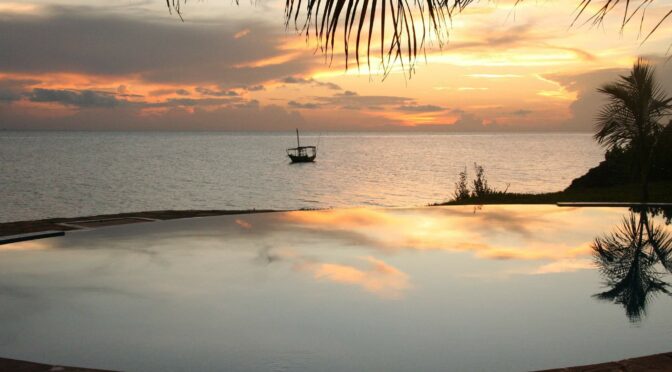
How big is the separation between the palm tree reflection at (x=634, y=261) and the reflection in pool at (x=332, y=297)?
0.10 feet

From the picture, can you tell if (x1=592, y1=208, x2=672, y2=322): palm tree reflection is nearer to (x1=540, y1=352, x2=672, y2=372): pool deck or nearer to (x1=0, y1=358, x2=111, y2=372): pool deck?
(x1=540, y1=352, x2=672, y2=372): pool deck

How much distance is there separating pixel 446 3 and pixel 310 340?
213 centimetres

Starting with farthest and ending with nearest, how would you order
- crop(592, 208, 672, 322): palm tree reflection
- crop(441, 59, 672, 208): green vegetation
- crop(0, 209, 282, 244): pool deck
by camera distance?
crop(441, 59, 672, 208): green vegetation < crop(0, 209, 282, 244): pool deck < crop(592, 208, 672, 322): palm tree reflection

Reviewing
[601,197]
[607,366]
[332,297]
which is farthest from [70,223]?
[601,197]

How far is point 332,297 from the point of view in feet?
15.4

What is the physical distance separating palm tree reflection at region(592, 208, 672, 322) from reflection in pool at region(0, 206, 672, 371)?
0.03 metres

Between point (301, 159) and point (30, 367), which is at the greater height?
point (301, 159)

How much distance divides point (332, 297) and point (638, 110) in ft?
36.6

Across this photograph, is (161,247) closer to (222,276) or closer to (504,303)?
(222,276)

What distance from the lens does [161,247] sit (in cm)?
663

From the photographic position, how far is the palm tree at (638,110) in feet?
44.0

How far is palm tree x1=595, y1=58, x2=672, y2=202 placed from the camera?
13398mm

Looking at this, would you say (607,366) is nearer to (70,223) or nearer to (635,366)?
(635,366)

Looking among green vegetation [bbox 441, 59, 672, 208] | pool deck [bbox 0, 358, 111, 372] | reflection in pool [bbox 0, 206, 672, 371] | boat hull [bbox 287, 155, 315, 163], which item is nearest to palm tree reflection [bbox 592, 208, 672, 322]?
reflection in pool [bbox 0, 206, 672, 371]
